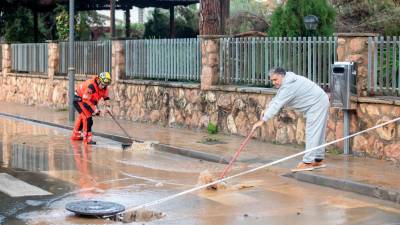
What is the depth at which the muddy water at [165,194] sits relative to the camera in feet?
27.6

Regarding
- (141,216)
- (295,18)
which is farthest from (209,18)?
(141,216)

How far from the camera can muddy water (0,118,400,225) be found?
27.6 ft

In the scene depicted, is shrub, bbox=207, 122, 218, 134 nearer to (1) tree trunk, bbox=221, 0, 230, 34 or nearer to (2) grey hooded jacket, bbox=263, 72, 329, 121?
(2) grey hooded jacket, bbox=263, 72, 329, 121

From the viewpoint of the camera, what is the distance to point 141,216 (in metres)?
8.62

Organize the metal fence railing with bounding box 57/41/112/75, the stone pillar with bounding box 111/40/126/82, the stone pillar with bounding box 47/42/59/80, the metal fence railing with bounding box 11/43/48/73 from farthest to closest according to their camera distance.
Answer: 1. the metal fence railing with bounding box 11/43/48/73
2. the stone pillar with bounding box 47/42/59/80
3. the metal fence railing with bounding box 57/41/112/75
4. the stone pillar with bounding box 111/40/126/82

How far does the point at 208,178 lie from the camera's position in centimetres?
1030

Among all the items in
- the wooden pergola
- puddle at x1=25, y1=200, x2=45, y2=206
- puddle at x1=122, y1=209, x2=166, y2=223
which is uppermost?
the wooden pergola

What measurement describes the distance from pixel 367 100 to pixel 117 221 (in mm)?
5856

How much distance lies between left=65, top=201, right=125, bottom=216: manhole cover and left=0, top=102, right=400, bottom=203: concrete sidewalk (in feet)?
10.9

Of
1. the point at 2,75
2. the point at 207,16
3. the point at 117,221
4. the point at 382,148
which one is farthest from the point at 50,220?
the point at 2,75

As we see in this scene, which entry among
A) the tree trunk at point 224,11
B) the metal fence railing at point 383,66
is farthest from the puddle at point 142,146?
the tree trunk at point 224,11

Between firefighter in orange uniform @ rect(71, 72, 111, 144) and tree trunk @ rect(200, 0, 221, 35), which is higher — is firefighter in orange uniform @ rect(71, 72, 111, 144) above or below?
below

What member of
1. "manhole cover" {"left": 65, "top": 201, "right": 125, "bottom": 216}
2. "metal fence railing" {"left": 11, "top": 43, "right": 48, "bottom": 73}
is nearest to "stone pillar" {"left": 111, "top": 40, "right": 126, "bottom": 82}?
"metal fence railing" {"left": 11, "top": 43, "right": 48, "bottom": 73}

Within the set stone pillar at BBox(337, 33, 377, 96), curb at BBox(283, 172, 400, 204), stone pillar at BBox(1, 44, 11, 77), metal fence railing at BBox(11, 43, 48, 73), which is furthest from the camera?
stone pillar at BBox(1, 44, 11, 77)
